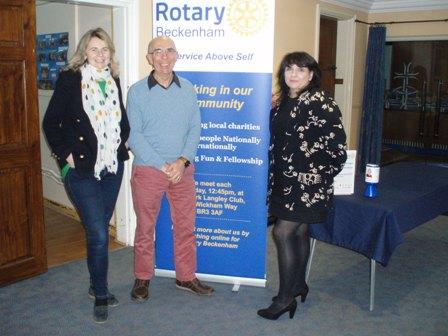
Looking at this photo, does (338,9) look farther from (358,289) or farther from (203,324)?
(203,324)

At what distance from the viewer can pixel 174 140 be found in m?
2.58

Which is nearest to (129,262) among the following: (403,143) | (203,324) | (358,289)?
(203,324)

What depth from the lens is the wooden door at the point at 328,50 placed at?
16.9 ft

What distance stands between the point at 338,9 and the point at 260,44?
277 centimetres

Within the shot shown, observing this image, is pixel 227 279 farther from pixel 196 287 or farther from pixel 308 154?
pixel 308 154

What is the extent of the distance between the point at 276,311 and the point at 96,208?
3.68ft

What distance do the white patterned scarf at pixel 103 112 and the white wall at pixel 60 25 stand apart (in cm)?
135

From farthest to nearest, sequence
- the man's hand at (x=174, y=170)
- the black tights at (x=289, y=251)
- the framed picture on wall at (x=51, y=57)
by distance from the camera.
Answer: the framed picture on wall at (x=51, y=57), the man's hand at (x=174, y=170), the black tights at (x=289, y=251)

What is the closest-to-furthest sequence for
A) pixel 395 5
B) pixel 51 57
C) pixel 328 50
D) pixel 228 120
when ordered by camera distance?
pixel 228 120, pixel 51 57, pixel 328 50, pixel 395 5

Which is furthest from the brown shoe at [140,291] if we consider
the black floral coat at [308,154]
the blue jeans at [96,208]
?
the black floral coat at [308,154]

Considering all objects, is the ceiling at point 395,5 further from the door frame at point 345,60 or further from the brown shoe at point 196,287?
the brown shoe at point 196,287

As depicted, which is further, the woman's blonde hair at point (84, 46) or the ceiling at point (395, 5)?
the ceiling at point (395, 5)

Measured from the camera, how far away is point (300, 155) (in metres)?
2.36

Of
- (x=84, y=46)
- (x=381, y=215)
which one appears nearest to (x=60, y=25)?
(x=84, y=46)
